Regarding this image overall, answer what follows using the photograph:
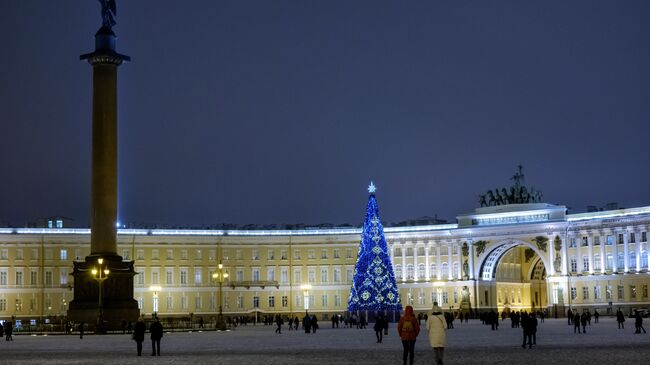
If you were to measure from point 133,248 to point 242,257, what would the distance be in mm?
11112

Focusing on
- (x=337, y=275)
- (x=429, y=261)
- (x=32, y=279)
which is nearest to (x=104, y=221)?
(x=32, y=279)

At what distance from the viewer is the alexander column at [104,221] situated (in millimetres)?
58938

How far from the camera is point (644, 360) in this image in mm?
26328

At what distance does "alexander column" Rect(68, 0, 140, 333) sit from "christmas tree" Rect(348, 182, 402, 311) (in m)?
23.8

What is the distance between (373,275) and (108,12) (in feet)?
93.5

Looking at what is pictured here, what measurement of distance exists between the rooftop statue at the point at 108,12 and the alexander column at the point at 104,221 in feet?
9.43

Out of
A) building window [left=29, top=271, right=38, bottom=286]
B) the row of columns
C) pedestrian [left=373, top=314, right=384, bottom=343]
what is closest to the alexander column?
pedestrian [left=373, top=314, right=384, bottom=343]

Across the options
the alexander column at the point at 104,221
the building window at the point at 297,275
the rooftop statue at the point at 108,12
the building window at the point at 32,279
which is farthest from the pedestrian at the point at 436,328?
the building window at the point at 297,275

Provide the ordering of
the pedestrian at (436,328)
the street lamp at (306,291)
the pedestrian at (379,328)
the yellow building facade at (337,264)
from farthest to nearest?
the street lamp at (306,291) < the yellow building facade at (337,264) < the pedestrian at (379,328) < the pedestrian at (436,328)

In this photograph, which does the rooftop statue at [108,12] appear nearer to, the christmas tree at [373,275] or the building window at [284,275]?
the christmas tree at [373,275]

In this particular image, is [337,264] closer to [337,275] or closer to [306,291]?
[337,275]

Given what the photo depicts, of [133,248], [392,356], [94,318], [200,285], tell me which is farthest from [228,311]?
[392,356]

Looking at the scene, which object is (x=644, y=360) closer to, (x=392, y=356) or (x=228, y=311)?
(x=392, y=356)

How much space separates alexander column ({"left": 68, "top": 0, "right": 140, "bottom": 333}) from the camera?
193 feet
